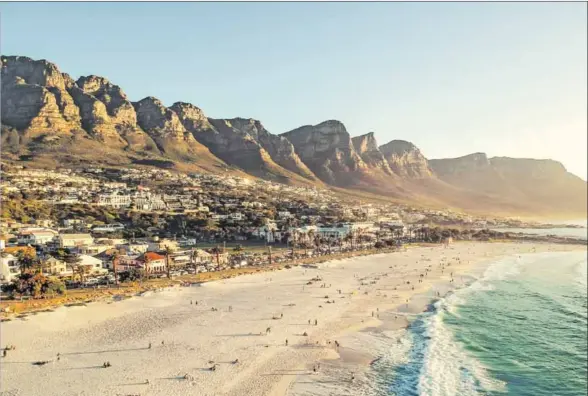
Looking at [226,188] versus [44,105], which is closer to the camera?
[226,188]

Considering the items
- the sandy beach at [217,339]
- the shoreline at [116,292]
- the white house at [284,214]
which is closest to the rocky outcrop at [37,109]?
the white house at [284,214]

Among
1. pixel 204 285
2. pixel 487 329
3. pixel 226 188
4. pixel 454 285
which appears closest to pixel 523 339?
pixel 487 329

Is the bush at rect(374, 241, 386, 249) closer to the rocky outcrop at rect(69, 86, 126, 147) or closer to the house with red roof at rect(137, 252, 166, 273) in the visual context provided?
the house with red roof at rect(137, 252, 166, 273)

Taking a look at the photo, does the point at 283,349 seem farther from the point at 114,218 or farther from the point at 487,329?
the point at 114,218

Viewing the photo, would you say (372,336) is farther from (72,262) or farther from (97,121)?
(97,121)

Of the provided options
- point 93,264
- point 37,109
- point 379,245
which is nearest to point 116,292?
point 93,264
